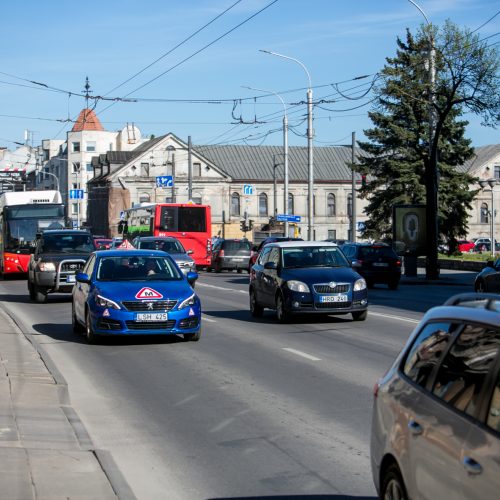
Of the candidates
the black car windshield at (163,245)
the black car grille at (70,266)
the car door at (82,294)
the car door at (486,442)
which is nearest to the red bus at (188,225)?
the black car windshield at (163,245)

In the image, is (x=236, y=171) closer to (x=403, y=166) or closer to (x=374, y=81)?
(x=403, y=166)

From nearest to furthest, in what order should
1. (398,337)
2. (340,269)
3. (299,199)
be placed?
(398,337) → (340,269) → (299,199)

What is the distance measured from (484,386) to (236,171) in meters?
109

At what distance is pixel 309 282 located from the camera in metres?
19.8

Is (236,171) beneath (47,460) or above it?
above

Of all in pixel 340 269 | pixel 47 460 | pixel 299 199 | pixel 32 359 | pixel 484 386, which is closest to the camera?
pixel 484 386

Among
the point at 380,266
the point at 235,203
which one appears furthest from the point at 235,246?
the point at 235,203

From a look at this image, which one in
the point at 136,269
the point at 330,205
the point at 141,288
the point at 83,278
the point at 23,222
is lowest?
the point at 141,288

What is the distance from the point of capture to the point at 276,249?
21.5 meters

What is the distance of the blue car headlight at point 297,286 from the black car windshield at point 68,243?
10.9 m

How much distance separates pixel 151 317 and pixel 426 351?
11005 millimetres

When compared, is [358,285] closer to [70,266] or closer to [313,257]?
[313,257]

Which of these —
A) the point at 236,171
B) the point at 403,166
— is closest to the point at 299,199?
the point at 236,171

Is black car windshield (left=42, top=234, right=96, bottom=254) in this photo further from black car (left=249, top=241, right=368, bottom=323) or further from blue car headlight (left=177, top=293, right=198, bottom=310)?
blue car headlight (left=177, top=293, right=198, bottom=310)
